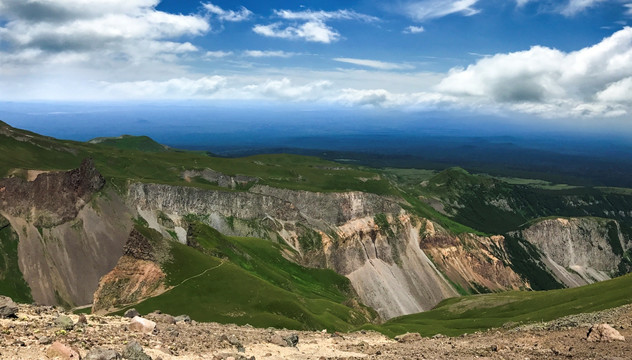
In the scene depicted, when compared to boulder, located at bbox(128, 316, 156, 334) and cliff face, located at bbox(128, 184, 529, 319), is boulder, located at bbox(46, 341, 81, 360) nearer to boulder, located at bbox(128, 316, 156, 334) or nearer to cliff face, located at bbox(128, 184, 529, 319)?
boulder, located at bbox(128, 316, 156, 334)

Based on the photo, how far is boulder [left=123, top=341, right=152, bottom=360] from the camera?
66.6 ft

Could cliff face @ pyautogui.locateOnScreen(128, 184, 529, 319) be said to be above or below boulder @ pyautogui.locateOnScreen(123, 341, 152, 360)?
below

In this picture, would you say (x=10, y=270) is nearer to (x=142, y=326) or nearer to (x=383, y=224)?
(x=142, y=326)

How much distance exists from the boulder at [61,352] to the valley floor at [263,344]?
14.3 inches

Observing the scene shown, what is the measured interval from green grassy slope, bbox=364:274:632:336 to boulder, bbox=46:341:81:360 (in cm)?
5708

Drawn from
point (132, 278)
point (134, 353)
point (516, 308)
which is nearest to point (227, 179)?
point (132, 278)

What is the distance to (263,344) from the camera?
29422mm

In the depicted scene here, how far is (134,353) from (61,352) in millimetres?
3067

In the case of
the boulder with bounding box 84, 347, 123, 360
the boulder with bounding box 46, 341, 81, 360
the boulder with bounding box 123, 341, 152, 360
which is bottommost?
the boulder with bounding box 123, 341, 152, 360

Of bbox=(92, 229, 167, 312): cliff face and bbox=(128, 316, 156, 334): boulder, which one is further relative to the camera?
bbox=(92, 229, 167, 312): cliff face

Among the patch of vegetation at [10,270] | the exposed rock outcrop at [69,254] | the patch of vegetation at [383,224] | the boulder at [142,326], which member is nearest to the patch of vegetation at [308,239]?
the patch of vegetation at [383,224]

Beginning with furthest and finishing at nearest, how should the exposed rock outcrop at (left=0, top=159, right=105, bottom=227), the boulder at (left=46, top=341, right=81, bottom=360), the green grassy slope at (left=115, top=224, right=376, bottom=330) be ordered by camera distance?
the exposed rock outcrop at (left=0, top=159, right=105, bottom=227) < the green grassy slope at (left=115, top=224, right=376, bottom=330) < the boulder at (left=46, top=341, right=81, bottom=360)

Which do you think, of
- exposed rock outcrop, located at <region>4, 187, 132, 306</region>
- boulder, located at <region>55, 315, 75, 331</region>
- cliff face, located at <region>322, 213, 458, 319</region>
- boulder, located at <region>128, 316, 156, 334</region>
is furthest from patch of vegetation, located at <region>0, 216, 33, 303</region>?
boulder, located at <region>128, 316, 156, 334</region>

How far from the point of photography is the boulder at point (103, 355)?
754 inches
